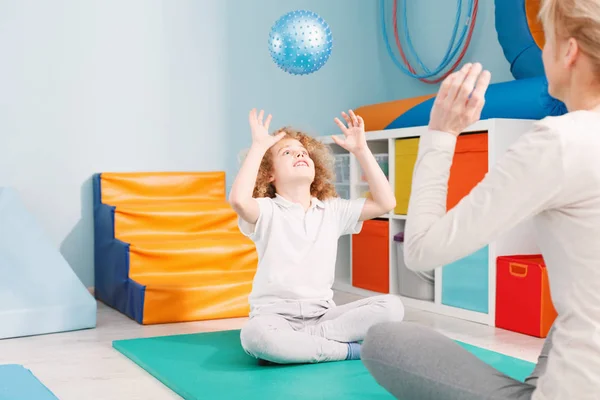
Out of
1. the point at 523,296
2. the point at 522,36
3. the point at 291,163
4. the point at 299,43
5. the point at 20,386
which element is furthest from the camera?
the point at 522,36

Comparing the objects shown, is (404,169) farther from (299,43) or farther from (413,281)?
(299,43)

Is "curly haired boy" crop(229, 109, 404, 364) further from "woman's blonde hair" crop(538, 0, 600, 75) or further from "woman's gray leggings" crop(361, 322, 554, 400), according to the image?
"woman's blonde hair" crop(538, 0, 600, 75)

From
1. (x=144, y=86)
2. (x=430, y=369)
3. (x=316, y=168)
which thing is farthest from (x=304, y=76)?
(x=430, y=369)

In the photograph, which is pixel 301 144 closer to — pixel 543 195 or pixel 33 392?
pixel 33 392

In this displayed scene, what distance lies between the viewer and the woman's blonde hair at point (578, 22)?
0.90 m

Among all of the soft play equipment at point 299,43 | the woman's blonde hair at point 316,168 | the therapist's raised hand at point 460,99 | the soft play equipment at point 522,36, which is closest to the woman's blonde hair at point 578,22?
the therapist's raised hand at point 460,99

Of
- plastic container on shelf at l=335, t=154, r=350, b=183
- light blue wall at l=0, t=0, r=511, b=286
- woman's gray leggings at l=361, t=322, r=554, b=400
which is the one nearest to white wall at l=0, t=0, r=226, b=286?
light blue wall at l=0, t=0, r=511, b=286

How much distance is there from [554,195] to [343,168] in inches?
112

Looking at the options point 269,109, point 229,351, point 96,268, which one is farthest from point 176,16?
point 229,351

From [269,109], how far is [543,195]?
317 cm

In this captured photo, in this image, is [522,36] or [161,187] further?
[161,187]

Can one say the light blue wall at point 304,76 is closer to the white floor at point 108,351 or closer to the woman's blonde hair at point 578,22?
the white floor at point 108,351

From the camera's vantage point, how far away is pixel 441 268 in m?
3.04

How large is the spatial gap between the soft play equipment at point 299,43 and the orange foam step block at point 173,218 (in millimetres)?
1013
